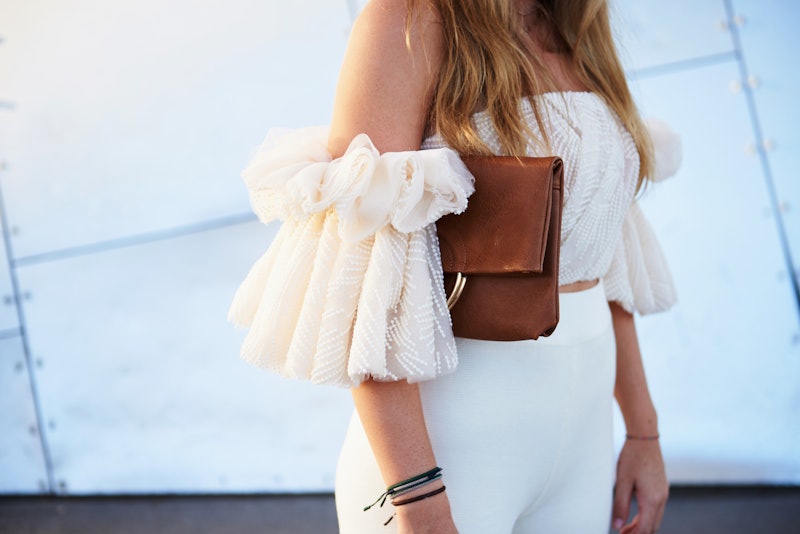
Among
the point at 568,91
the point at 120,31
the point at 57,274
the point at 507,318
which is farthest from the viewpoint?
the point at 57,274

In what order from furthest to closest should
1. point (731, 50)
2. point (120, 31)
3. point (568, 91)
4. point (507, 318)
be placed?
point (120, 31), point (731, 50), point (568, 91), point (507, 318)

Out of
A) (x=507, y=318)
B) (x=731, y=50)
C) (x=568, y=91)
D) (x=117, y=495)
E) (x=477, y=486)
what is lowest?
(x=117, y=495)

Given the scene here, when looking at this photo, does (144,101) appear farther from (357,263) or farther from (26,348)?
(357,263)

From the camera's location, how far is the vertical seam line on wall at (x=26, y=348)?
2.69 metres

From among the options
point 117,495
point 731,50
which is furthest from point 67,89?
point 731,50

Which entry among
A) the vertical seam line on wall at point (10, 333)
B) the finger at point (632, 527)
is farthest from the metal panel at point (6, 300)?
the finger at point (632, 527)

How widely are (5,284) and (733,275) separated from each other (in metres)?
2.28

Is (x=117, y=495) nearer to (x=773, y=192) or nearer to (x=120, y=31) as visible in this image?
(x=120, y=31)

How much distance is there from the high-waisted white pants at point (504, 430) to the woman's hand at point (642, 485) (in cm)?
24

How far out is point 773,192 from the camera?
6.62 ft

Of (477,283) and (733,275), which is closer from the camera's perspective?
(477,283)

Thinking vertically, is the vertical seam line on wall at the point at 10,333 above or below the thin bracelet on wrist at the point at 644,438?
above

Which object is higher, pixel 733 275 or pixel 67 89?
pixel 67 89

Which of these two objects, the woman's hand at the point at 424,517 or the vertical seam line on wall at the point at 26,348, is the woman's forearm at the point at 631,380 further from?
the vertical seam line on wall at the point at 26,348
